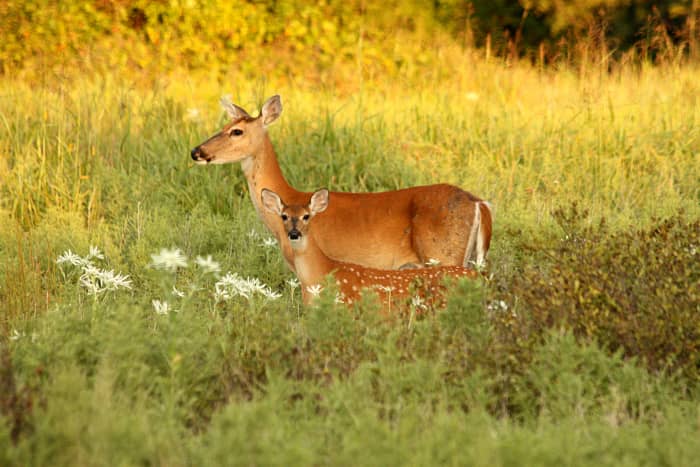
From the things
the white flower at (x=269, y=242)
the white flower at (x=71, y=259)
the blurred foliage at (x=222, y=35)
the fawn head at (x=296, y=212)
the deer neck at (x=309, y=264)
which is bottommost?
the blurred foliage at (x=222, y=35)

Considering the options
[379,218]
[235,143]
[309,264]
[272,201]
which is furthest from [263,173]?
[309,264]

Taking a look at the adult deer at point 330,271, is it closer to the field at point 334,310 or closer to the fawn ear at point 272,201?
the fawn ear at point 272,201

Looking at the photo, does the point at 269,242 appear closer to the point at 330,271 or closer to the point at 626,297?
the point at 330,271

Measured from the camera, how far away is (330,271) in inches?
243

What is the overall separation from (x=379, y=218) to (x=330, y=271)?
2.30ft

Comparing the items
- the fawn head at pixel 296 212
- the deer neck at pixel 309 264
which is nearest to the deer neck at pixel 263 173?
the fawn head at pixel 296 212

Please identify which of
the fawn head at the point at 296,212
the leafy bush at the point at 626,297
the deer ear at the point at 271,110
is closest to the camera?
the leafy bush at the point at 626,297

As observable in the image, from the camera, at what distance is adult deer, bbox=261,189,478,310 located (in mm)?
5762

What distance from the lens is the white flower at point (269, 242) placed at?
274 inches

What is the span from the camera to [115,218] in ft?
25.6

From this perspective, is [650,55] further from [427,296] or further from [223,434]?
[223,434]

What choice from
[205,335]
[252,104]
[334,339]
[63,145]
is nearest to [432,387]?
[334,339]

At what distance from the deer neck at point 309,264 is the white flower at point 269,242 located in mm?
674

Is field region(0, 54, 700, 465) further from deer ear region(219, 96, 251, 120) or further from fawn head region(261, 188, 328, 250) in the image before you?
deer ear region(219, 96, 251, 120)
